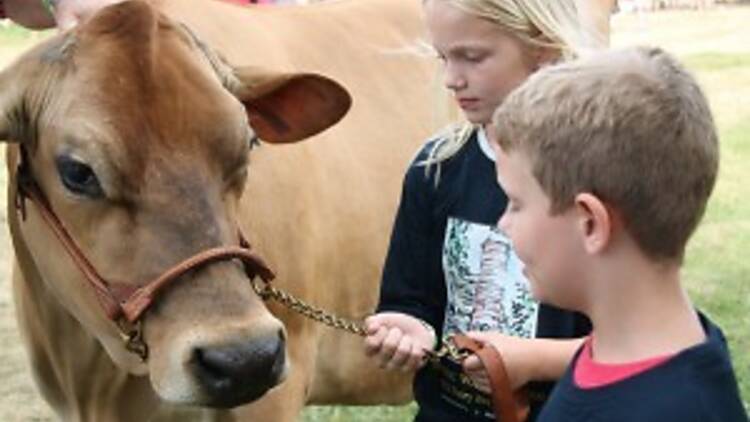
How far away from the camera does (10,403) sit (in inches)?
257

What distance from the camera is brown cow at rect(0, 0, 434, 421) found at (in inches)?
120

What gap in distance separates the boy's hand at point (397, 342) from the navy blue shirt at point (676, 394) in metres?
0.83

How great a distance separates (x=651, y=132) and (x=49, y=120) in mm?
1542

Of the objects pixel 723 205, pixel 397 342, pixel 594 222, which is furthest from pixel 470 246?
pixel 723 205

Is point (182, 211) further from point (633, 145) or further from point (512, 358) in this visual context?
point (633, 145)

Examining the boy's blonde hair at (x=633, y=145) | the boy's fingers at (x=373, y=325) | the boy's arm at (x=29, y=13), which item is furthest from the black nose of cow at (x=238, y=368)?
the boy's arm at (x=29, y=13)

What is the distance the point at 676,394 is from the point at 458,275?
40.9 inches

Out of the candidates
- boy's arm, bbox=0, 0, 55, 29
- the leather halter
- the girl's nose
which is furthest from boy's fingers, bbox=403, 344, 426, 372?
boy's arm, bbox=0, 0, 55, 29

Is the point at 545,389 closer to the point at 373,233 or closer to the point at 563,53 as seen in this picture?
the point at 563,53

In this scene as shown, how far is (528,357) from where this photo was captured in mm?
2873

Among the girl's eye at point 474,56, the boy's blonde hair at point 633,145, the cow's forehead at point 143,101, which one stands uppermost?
the boy's blonde hair at point 633,145

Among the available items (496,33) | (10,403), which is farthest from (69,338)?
(10,403)

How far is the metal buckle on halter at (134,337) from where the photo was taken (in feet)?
10.3

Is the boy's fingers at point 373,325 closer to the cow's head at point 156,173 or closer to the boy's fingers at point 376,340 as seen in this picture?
the boy's fingers at point 376,340
